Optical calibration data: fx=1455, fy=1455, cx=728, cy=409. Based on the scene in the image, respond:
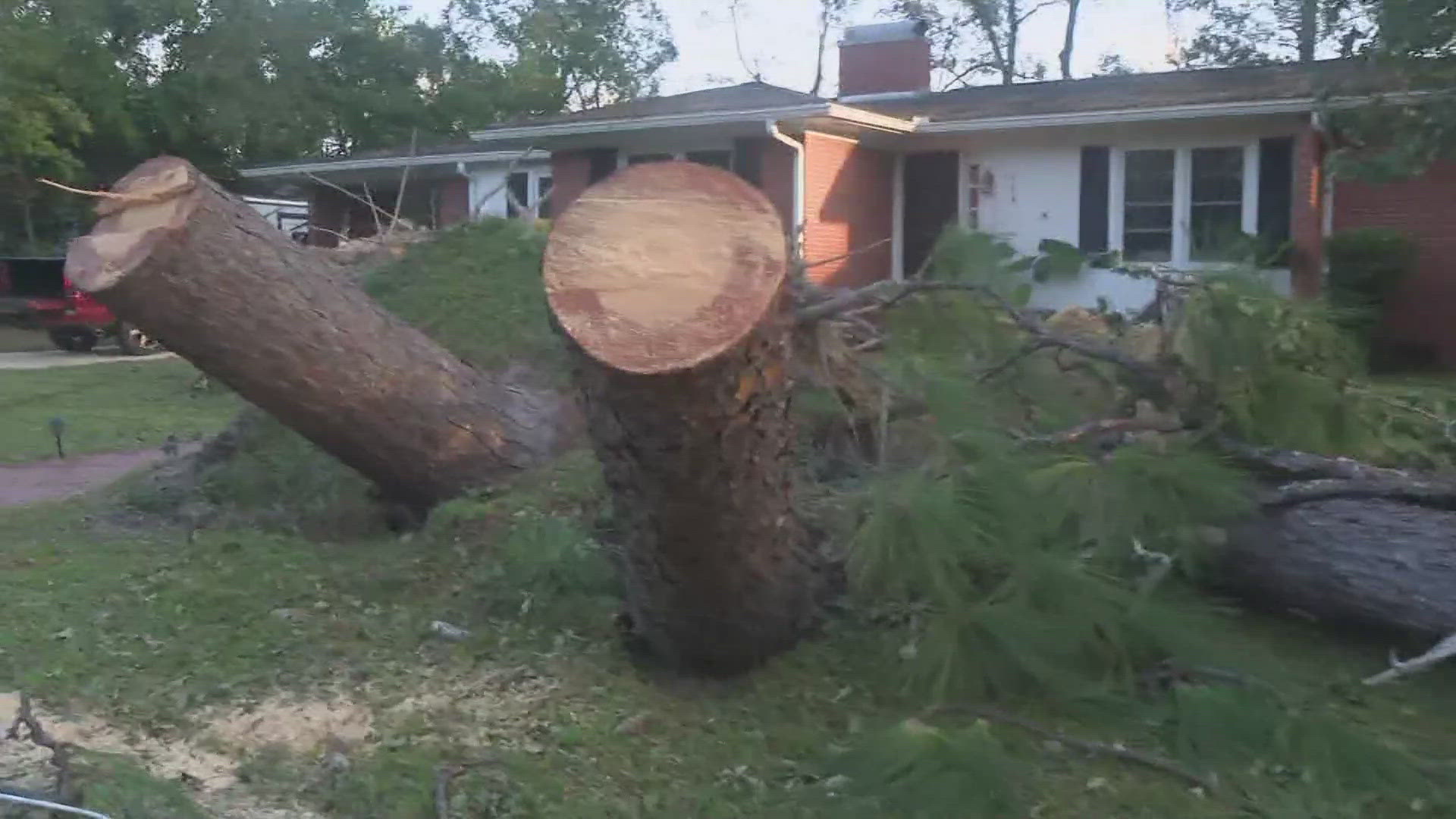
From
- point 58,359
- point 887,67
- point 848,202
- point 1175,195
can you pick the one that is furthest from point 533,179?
point 1175,195

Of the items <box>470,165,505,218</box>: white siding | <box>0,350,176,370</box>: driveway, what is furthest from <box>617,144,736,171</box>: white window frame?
<box>0,350,176,370</box>: driveway

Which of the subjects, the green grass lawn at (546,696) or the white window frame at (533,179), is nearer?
the green grass lawn at (546,696)

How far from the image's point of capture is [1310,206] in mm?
13711

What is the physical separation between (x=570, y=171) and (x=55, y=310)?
888cm

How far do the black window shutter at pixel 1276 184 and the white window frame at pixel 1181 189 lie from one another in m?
0.05

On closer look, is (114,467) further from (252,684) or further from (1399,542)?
(1399,542)

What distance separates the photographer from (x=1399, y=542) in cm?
421

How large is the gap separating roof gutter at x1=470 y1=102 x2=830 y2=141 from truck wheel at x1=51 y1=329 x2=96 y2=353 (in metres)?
7.56

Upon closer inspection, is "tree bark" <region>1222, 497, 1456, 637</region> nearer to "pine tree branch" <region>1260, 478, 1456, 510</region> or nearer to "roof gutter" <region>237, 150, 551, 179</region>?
"pine tree branch" <region>1260, 478, 1456, 510</region>

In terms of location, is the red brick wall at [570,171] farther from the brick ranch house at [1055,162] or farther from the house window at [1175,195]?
the house window at [1175,195]

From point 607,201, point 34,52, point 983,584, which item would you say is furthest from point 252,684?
point 34,52

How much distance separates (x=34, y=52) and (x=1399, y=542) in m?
24.5

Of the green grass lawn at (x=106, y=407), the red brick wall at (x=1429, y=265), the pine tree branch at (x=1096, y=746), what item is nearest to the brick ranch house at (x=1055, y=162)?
the red brick wall at (x=1429, y=265)

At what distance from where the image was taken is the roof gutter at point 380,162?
2022cm
